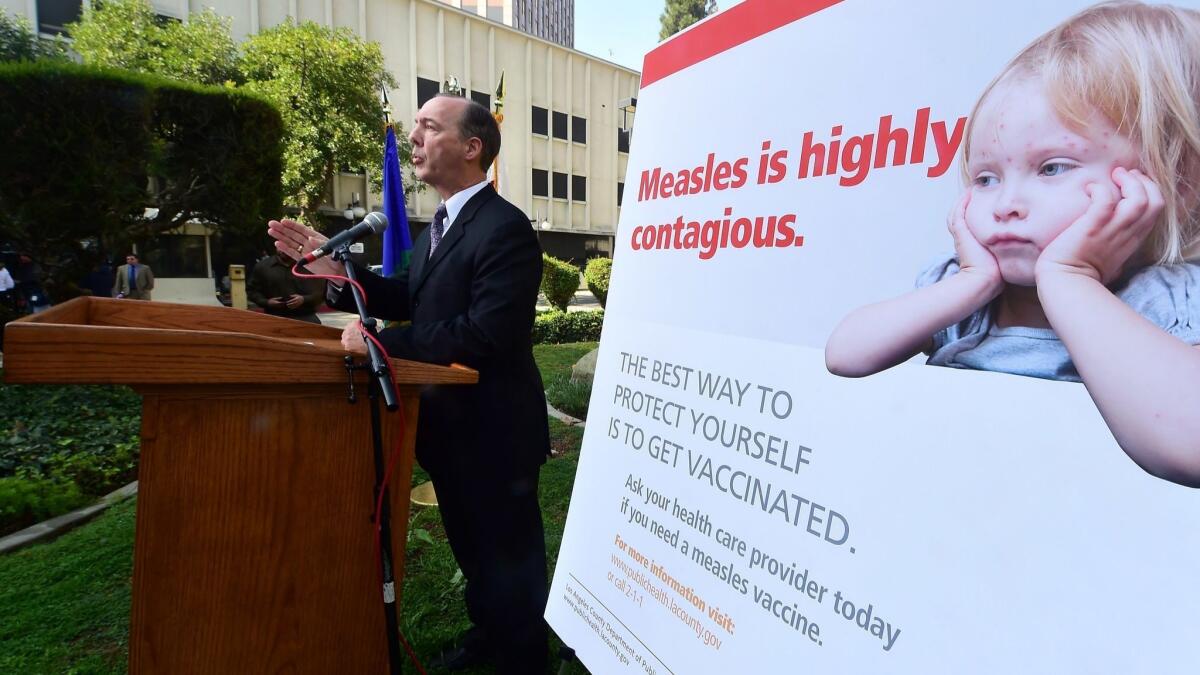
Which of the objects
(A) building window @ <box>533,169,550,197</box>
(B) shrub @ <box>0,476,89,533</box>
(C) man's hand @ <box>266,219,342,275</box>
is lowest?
(B) shrub @ <box>0,476,89,533</box>

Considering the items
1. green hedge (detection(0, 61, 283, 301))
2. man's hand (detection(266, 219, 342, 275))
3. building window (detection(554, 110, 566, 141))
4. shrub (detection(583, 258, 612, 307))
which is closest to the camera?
man's hand (detection(266, 219, 342, 275))

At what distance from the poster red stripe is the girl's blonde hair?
450 mm

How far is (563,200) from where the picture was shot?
2986cm

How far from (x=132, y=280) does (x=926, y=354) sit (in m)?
14.6

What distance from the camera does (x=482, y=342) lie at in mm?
1935

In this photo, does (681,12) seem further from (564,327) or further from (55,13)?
(55,13)

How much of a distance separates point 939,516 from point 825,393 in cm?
26

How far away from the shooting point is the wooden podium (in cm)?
154

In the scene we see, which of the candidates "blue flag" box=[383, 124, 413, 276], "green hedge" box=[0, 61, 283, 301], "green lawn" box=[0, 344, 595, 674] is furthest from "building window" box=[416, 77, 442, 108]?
"green lawn" box=[0, 344, 595, 674]

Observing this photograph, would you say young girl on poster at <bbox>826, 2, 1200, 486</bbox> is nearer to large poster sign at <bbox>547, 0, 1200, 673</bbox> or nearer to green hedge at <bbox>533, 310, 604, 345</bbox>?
large poster sign at <bbox>547, 0, 1200, 673</bbox>

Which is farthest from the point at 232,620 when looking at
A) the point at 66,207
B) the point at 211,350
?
the point at 66,207

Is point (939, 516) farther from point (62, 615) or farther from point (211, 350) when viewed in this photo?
point (62, 615)

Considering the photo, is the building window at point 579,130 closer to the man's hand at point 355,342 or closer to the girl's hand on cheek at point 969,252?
the man's hand at point 355,342

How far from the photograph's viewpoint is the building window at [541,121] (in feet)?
94.0
